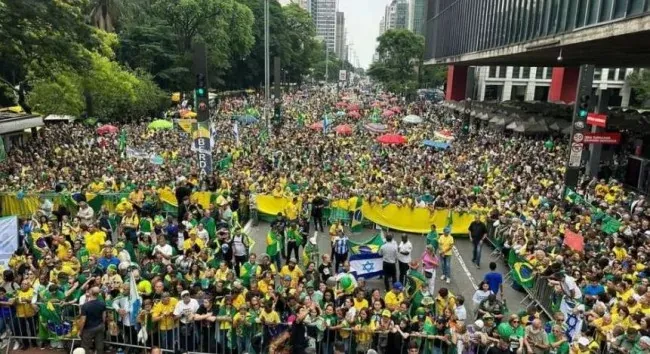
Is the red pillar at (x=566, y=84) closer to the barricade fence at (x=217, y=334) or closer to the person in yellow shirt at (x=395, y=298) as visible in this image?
A: the person in yellow shirt at (x=395, y=298)

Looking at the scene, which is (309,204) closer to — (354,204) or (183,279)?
(354,204)

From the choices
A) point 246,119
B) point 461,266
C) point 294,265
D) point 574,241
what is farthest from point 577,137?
point 246,119

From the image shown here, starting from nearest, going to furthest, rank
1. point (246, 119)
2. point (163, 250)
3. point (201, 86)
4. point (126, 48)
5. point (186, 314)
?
point (186, 314) < point (163, 250) < point (201, 86) < point (246, 119) < point (126, 48)

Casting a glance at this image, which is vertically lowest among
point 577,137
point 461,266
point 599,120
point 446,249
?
point 461,266

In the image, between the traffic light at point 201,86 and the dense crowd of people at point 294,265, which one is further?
the traffic light at point 201,86

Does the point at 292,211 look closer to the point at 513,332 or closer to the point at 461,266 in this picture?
the point at 461,266

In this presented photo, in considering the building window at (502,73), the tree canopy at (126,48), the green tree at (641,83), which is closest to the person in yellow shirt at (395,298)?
the tree canopy at (126,48)
